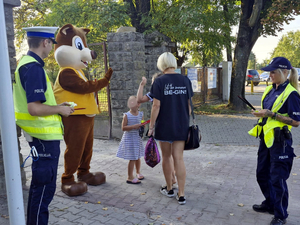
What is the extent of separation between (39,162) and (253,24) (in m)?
10.2

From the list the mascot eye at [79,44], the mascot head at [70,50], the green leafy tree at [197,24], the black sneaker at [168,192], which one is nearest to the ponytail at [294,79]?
the black sneaker at [168,192]

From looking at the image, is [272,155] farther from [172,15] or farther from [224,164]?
[172,15]

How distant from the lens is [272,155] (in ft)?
11.2

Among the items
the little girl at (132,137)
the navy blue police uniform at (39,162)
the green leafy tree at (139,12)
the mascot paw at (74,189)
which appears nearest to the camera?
the navy blue police uniform at (39,162)

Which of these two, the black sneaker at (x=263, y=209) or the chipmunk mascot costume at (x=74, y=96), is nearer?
the black sneaker at (x=263, y=209)

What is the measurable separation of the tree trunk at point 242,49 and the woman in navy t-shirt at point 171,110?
27.8 feet

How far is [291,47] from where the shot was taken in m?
49.1

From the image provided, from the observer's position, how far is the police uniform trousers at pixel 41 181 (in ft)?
9.50

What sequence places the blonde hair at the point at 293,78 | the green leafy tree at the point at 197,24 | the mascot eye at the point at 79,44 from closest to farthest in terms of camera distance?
the blonde hair at the point at 293,78
the mascot eye at the point at 79,44
the green leafy tree at the point at 197,24

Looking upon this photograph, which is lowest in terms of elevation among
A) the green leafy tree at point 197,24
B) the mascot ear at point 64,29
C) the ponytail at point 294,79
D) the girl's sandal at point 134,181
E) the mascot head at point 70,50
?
the girl's sandal at point 134,181

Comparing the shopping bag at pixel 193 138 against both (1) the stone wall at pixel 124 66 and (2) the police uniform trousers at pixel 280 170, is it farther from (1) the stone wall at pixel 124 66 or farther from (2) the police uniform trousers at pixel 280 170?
(1) the stone wall at pixel 124 66

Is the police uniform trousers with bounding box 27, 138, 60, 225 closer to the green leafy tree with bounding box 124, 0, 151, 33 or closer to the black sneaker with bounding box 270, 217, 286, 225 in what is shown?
the black sneaker with bounding box 270, 217, 286, 225

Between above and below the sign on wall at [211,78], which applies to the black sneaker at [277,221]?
below

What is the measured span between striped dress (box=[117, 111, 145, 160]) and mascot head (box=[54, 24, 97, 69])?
1.08 m
